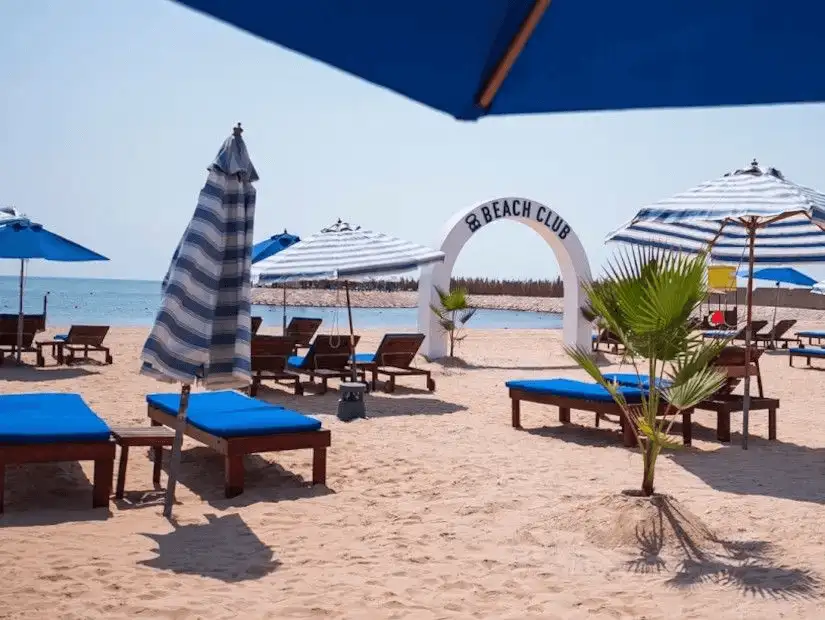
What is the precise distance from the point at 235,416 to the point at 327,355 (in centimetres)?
447

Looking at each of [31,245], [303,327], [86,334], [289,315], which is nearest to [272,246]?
[303,327]

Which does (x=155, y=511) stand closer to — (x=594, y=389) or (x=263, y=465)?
(x=263, y=465)

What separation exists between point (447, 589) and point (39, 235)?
1004 centimetres

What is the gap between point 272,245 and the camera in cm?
1377

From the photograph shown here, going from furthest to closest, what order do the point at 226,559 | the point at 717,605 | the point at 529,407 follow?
the point at 529,407 < the point at 226,559 < the point at 717,605

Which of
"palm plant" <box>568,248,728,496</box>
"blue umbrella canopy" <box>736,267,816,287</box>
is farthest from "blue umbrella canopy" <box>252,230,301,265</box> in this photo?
"blue umbrella canopy" <box>736,267,816,287</box>

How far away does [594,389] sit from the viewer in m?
7.84

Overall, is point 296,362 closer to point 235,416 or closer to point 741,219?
point 235,416

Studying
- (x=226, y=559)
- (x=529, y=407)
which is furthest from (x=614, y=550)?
(x=529, y=407)

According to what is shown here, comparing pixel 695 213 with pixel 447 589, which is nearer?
pixel 447 589

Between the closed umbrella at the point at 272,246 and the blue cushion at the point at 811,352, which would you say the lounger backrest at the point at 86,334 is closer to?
the closed umbrella at the point at 272,246

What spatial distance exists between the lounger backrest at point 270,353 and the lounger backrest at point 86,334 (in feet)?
13.0

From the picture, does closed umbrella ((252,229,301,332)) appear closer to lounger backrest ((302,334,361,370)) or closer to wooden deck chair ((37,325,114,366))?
wooden deck chair ((37,325,114,366))

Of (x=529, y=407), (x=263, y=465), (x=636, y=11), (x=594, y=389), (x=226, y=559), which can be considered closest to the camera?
(x=636, y=11)
